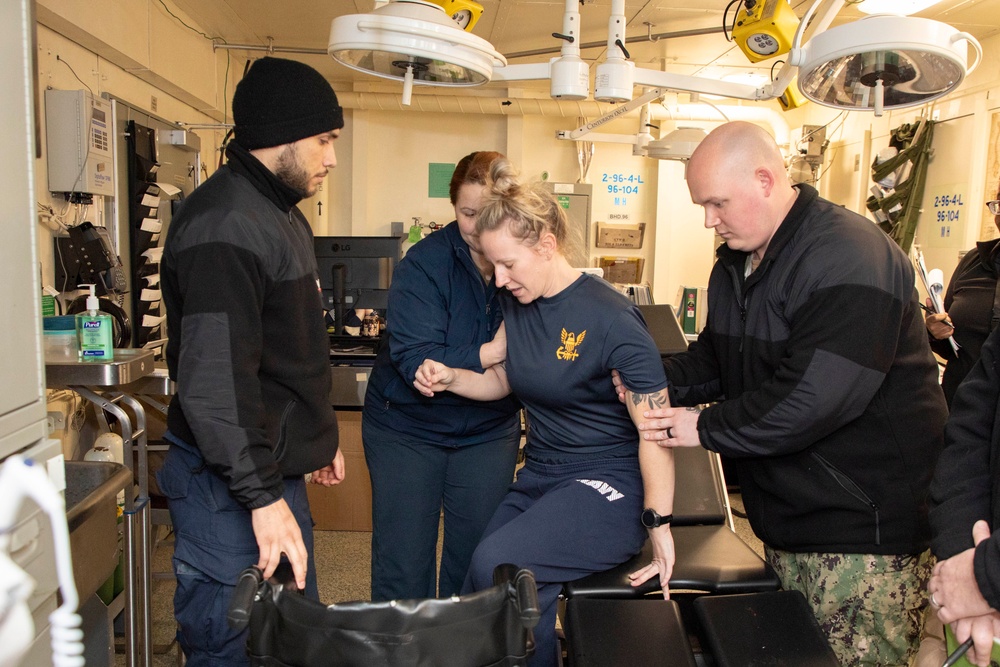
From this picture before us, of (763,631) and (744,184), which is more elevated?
(744,184)

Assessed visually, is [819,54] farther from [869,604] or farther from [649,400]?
[869,604]

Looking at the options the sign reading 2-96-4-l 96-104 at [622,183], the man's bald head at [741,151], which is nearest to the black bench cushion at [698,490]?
the man's bald head at [741,151]

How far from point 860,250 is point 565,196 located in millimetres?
6127

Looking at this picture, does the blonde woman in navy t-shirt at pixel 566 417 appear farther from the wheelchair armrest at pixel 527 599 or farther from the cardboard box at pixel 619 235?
the cardboard box at pixel 619 235

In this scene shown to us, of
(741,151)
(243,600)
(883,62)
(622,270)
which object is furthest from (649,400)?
(622,270)

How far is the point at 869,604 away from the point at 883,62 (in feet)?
3.64

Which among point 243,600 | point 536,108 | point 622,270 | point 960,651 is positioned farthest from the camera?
point 622,270

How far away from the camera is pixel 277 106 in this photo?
153 centimetres

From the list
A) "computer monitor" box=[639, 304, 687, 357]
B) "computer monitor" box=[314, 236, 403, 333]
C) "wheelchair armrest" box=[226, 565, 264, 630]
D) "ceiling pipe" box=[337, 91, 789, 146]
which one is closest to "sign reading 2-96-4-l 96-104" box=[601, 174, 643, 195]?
"ceiling pipe" box=[337, 91, 789, 146]

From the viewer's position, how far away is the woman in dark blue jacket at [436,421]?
2014mm

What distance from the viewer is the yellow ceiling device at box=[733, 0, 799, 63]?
9.27ft

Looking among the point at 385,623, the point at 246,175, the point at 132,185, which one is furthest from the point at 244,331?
the point at 132,185

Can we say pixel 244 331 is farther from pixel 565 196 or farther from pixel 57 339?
pixel 565 196

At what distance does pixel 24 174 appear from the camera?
1.10 metres
